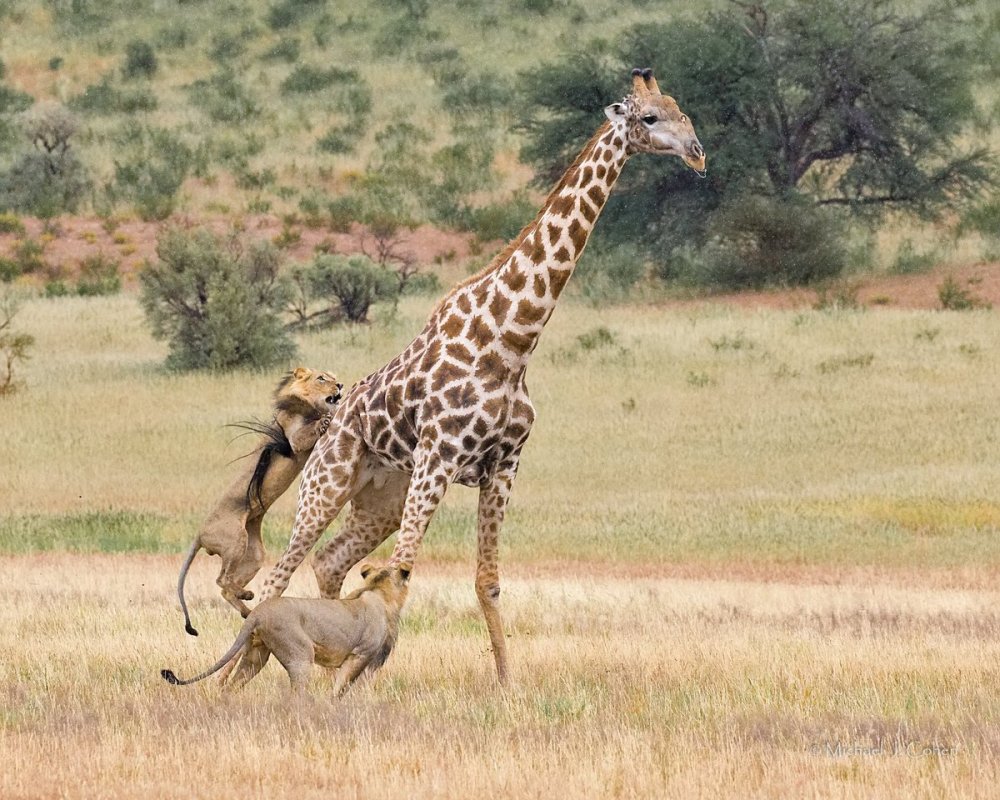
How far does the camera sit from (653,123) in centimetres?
952

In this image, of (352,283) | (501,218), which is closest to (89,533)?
(352,283)

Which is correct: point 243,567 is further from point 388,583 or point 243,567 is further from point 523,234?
point 523,234

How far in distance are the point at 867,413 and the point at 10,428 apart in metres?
11.9

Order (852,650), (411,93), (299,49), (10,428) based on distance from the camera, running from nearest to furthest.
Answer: (852,650), (10,428), (411,93), (299,49)

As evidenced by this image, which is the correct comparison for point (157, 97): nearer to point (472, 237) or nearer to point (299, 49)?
point (299, 49)

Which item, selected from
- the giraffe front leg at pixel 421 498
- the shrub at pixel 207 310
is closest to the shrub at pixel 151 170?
the shrub at pixel 207 310

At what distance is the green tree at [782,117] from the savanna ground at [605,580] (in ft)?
18.7

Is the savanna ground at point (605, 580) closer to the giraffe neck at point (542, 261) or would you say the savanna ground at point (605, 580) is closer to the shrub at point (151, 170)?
the giraffe neck at point (542, 261)

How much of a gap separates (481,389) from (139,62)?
58196mm

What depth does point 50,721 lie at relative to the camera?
8.45 m

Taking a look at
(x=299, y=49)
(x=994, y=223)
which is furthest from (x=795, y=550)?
(x=299, y=49)

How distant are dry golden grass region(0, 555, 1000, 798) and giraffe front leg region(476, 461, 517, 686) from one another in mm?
211

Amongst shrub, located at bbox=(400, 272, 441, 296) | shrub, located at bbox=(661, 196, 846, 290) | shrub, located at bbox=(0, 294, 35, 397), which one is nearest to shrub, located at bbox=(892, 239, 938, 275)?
shrub, located at bbox=(661, 196, 846, 290)

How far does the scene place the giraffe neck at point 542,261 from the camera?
9.46 metres
